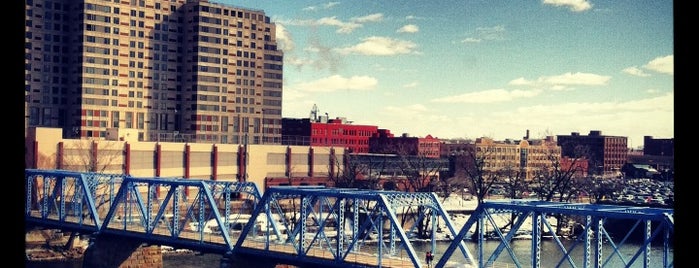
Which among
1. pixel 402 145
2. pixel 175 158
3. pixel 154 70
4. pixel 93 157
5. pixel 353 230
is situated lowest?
pixel 353 230

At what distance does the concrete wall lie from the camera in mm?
81000

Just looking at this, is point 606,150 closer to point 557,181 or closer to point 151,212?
point 557,181

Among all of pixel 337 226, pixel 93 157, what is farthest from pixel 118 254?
pixel 93 157

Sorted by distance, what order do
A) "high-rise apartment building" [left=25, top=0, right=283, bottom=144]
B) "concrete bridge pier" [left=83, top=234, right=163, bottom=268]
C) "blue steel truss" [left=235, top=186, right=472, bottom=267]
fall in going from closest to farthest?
"blue steel truss" [left=235, top=186, right=472, bottom=267], "concrete bridge pier" [left=83, top=234, right=163, bottom=268], "high-rise apartment building" [left=25, top=0, right=283, bottom=144]

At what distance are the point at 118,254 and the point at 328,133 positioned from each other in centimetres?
7636

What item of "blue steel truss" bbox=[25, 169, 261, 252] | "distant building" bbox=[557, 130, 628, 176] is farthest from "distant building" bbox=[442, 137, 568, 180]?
"blue steel truss" bbox=[25, 169, 261, 252]

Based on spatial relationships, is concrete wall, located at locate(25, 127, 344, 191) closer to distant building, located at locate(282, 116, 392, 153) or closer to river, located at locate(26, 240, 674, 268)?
river, located at locate(26, 240, 674, 268)

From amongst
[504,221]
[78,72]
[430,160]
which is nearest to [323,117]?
[430,160]

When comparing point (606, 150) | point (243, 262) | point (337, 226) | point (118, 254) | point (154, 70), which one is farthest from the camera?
point (606, 150)

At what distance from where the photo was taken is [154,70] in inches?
4793

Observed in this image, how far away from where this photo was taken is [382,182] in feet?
359

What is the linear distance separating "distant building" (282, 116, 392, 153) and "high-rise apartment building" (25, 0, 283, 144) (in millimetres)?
3972

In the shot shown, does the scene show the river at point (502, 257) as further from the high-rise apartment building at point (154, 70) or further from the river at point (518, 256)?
the high-rise apartment building at point (154, 70)

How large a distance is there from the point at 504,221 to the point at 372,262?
5480 centimetres
